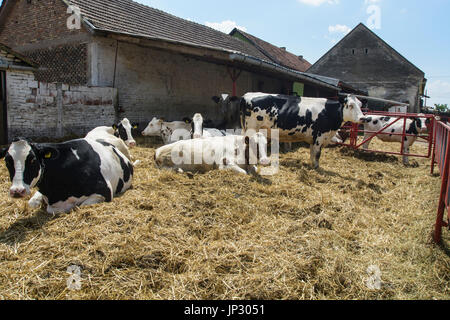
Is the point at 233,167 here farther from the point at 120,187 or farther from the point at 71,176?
the point at 71,176

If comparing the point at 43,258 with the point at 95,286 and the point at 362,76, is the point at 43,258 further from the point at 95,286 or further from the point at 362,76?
the point at 362,76

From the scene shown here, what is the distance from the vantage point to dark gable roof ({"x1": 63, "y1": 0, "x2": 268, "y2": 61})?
34.8ft

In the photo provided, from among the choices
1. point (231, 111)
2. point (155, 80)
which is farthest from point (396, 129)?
point (155, 80)

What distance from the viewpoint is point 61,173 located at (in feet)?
11.1

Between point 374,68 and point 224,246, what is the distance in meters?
30.5

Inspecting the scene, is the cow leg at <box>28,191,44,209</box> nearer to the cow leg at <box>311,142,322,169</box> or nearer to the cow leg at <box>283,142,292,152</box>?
the cow leg at <box>311,142,322,169</box>

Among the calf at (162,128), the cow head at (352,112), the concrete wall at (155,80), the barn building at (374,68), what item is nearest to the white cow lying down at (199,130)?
the calf at (162,128)

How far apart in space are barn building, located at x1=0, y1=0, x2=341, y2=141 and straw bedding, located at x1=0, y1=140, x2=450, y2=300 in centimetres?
446

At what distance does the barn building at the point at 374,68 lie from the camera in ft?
89.4

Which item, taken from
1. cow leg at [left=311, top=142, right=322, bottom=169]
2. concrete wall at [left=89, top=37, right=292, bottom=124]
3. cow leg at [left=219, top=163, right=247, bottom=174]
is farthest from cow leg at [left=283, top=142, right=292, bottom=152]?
concrete wall at [left=89, top=37, right=292, bottom=124]

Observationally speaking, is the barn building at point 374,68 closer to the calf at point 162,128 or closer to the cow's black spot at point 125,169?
the calf at point 162,128

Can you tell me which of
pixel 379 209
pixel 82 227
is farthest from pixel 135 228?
pixel 379 209

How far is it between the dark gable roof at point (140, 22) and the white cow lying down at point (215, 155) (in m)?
5.23
